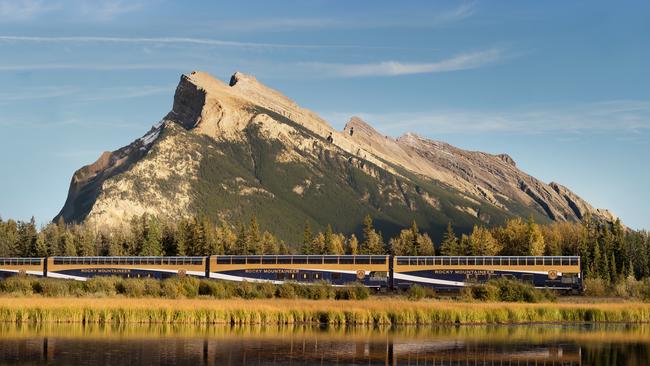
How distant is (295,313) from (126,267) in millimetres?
54662

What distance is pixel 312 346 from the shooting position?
4719cm

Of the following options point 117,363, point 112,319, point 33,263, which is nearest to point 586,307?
point 112,319

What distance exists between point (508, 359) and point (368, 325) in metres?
16.9

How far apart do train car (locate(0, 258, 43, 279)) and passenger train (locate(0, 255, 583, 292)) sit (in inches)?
184

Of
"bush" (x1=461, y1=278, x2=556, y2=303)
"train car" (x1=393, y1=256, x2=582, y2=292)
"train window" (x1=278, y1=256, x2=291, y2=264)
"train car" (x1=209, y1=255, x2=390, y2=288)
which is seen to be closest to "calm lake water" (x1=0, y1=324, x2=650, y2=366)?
"bush" (x1=461, y1=278, x2=556, y2=303)

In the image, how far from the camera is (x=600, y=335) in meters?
56.2

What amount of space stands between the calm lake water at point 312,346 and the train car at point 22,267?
66.0 m

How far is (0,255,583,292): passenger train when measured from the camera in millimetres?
90125

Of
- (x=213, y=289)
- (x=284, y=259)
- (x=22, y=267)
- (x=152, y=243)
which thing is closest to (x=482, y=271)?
(x=284, y=259)

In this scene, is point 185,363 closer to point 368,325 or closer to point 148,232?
point 368,325

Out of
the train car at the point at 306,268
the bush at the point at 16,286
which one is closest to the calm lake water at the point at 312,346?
the bush at the point at 16,286

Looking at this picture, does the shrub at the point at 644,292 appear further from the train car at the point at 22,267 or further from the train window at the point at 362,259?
the train car at the point at 22,267

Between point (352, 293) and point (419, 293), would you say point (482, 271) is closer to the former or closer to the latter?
point (419, 293)

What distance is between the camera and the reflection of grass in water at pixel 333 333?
5053cm
